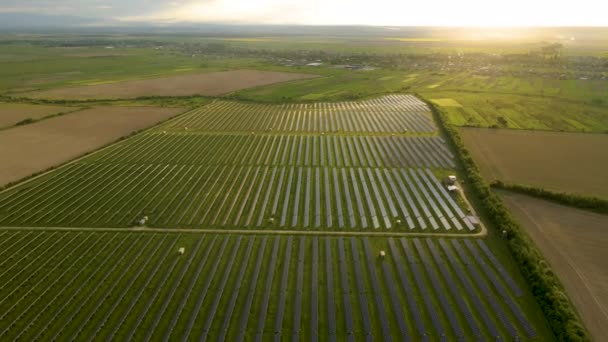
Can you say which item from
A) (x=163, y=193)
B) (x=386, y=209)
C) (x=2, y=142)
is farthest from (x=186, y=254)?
(x=2, y=142)

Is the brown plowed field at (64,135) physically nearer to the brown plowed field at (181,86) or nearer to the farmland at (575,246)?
the brown plowed field at (181,86)

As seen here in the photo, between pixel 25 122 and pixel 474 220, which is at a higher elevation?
pixel 25 122

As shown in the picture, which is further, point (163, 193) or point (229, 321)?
point (163, 193)

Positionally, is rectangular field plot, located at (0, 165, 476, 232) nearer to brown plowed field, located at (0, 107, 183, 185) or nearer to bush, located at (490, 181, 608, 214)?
brown plowed field, located at (0, 107, 183, 185)

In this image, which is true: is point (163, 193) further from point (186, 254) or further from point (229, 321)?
point (229, 321)

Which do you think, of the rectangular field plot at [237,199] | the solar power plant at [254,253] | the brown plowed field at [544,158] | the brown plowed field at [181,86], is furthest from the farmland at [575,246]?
the brown plowed field at [181,86]

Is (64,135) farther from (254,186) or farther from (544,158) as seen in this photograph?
(544,158)

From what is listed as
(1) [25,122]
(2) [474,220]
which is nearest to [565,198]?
(2) [474,220]
